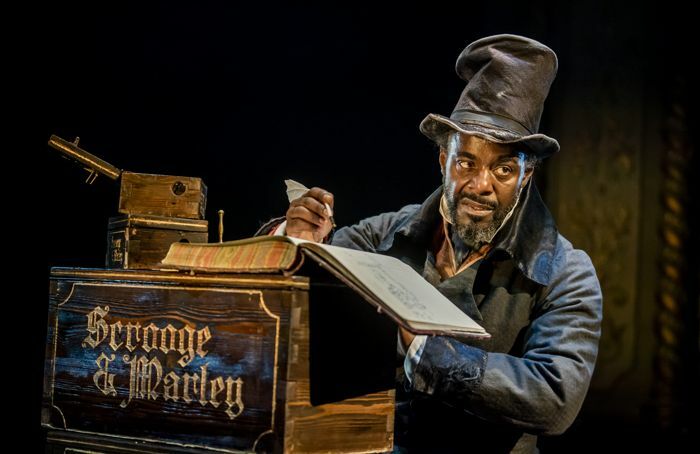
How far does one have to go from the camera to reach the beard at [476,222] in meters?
1.86

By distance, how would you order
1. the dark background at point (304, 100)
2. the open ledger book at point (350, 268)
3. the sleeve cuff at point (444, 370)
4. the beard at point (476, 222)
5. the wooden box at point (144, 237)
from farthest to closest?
the dark background at point (304, 100) → the beard at point (476, 222) → the wooden box at point (144, 237) → the sleeve cuff at point (444, 370) → the open ledger book at point (350, 268)

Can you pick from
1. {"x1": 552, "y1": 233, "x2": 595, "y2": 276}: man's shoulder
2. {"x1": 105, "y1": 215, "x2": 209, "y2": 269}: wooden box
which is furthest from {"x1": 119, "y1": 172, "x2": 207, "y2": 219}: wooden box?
{"x1": 552, "y1": 233, "x2": 595, "y2": 276}: man's shoulder

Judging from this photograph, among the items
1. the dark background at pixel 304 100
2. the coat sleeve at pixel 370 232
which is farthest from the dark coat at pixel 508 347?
the dark background at pixel 304 100

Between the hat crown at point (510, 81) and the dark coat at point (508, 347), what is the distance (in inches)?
9.2

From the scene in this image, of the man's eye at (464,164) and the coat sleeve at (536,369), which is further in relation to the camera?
the man's eye at (464,164)

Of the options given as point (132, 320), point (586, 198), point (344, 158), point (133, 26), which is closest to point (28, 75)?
point (133, 26)

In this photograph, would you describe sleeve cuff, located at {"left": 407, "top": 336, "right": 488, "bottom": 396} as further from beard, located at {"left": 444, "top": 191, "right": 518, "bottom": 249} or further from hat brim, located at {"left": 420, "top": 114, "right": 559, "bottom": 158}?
hat brim, located at {"left": 420, "top": 114, "right": 559, "bottom": 158}

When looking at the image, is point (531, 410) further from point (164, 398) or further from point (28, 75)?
point (28, 75)

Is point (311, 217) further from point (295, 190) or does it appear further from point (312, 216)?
point (295, 190)

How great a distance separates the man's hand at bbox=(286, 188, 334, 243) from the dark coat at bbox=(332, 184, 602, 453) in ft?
1.14

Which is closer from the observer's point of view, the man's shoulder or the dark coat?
the dark coat

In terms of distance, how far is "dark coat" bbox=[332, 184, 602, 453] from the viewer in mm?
1534

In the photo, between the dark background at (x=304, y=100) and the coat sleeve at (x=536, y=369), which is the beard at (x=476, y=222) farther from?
the dark background at (x=304, y=100)

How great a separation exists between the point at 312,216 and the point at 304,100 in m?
1.33
